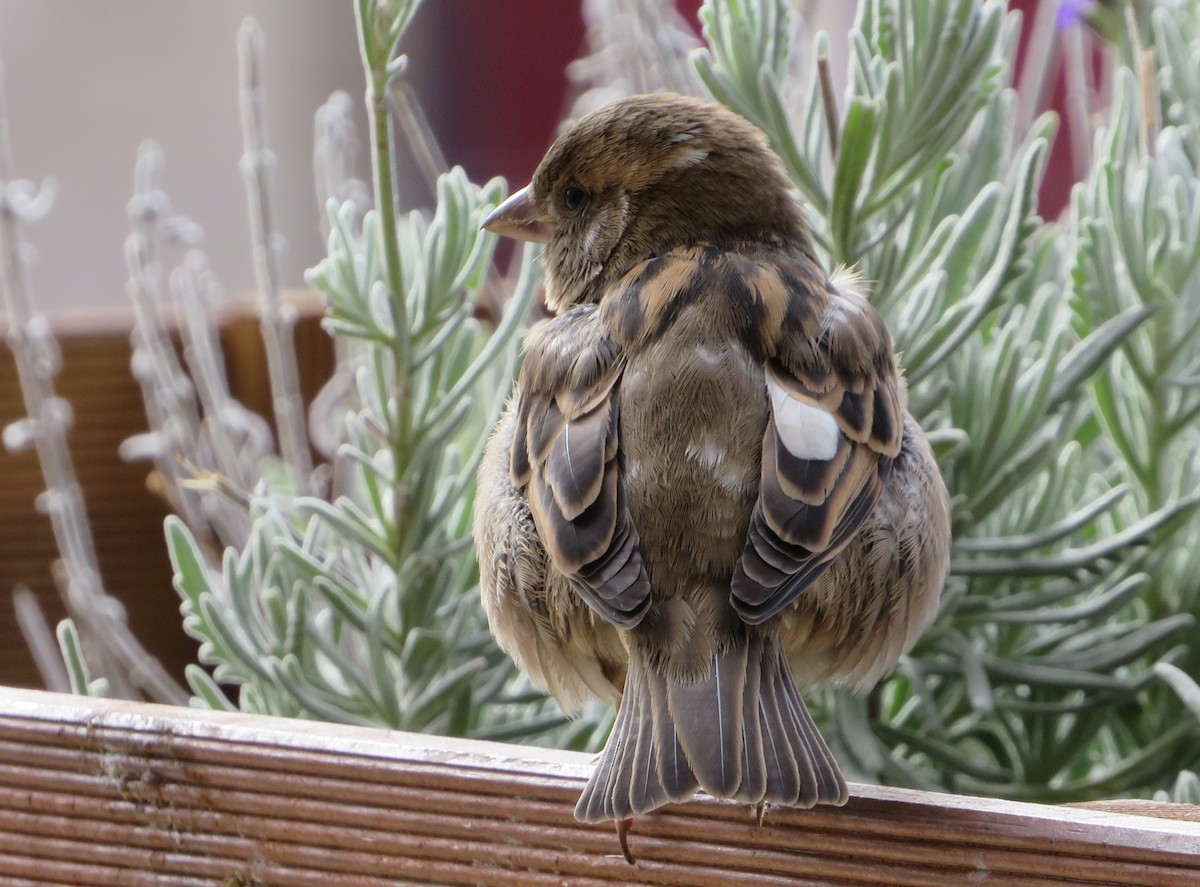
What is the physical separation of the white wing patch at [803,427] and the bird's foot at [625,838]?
386 mm

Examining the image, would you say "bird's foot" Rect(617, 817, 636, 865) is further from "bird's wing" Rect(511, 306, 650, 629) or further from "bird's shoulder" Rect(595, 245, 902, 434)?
"bird's shoulder" Rect(595, 245, 902, 434)

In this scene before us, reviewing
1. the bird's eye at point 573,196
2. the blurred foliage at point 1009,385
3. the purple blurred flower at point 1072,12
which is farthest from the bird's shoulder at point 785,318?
the purple blurred flower at point 1072,12

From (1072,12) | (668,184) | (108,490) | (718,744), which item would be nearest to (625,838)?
(718,744)

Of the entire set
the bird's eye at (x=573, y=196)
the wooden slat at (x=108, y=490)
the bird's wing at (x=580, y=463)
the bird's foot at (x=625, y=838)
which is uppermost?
the bird's eye at (x=573, y=196)

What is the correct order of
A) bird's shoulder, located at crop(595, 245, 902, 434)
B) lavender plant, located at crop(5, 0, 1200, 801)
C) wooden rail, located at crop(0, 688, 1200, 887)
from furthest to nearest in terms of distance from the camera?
lavender plant, located at crop(5, 0, 1200, 801) → bird's shoulder, located at crop(595, 245, 902, 434) → wooden rail, located at crop(0, 688, 1200, 887)

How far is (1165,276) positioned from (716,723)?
0.83 m

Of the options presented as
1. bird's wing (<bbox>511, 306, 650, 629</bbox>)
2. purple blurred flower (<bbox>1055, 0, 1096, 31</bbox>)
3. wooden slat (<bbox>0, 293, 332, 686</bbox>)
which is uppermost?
purple blurred flower (<bbox>1055, 0, 1096, 31</bbox>)

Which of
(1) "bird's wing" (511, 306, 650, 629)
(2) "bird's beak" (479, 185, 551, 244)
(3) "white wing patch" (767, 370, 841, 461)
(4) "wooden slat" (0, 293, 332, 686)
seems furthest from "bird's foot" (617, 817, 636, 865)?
(4) "wooden slat" (0, 293, 332, 686)

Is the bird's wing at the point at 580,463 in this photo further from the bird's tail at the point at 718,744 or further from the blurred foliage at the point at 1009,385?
the blurred foliage at the point at 1009,385

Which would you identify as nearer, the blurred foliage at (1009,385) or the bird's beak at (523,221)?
the blurred foliage at (1009,385)

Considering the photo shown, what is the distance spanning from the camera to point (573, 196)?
5.82 ft

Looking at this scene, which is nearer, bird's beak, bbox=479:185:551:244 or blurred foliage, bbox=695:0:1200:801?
blurred foliage, bbox=695:0:1200:801

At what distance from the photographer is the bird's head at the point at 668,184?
5.50ft

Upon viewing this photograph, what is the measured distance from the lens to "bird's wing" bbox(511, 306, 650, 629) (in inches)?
49.8
